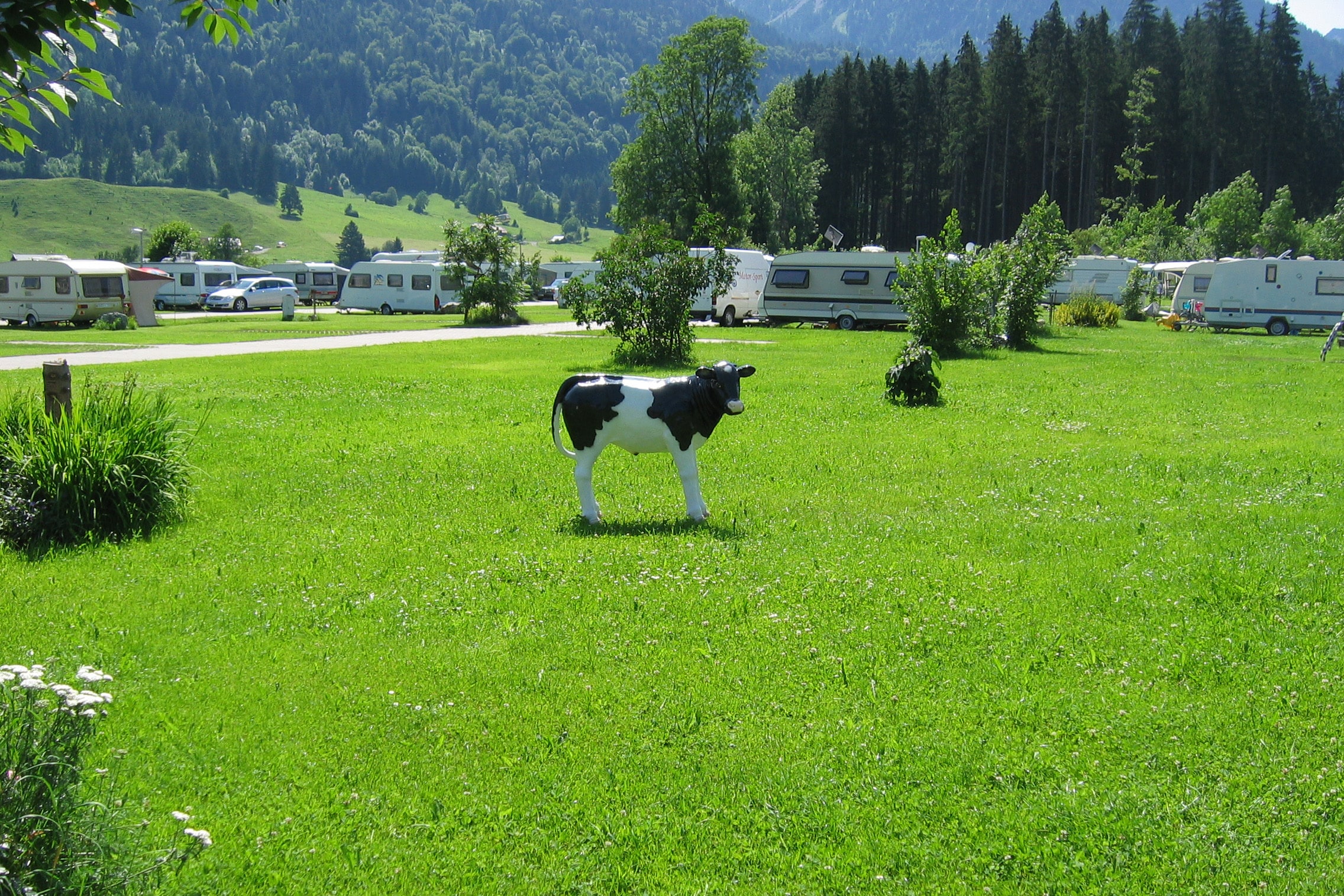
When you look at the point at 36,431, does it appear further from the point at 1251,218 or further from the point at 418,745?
the point at 1251,218

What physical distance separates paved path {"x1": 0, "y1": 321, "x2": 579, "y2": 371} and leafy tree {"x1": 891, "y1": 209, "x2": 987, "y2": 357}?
12179 millimetres

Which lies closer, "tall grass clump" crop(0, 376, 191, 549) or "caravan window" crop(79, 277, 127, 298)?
"tall grass clump" crop(0, 376, 191, 549)

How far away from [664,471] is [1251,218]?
59680mm

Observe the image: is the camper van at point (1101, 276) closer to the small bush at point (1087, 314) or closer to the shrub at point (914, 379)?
the small bush at point (1087, 314)

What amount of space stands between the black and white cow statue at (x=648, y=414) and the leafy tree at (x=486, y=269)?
32192 millimetres

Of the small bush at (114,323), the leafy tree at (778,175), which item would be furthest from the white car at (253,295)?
the leafy tree at (778,175)

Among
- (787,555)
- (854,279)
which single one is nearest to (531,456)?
(787,555)

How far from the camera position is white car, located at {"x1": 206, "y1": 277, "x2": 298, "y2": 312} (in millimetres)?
50125

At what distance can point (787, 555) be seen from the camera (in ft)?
24.0

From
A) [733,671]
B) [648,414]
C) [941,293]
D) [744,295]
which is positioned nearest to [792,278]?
[744,295]

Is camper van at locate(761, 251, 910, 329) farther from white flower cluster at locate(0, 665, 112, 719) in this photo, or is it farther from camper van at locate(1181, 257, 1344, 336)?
white flower cluster at locate(0, 665, 112, 719)

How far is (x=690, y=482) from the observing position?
813 centimetres

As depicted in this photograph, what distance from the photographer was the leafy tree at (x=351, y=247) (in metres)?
144

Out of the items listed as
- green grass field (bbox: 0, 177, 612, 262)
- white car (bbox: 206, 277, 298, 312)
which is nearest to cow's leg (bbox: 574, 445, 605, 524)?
white car (bbox: 206, 277, 298, 312)
